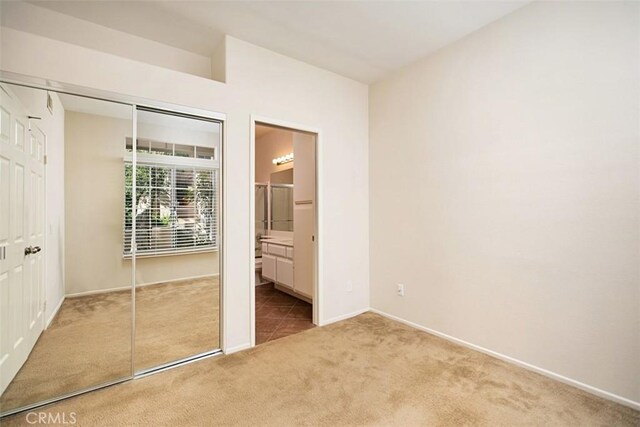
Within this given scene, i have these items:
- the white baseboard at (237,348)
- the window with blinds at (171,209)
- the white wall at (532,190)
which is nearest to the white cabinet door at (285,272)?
the white baseboard at (237,348)

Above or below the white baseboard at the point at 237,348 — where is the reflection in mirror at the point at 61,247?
above

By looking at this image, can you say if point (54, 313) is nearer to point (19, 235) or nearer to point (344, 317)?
point (19, 235)

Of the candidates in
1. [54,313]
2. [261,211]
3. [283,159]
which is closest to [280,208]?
[261,211]

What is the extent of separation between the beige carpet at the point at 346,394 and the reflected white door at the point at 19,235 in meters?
0.47

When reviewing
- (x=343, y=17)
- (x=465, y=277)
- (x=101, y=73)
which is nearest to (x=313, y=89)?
(x=343, y=17)

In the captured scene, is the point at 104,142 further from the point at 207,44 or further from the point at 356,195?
the point at 356,195

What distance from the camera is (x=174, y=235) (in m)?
2.52

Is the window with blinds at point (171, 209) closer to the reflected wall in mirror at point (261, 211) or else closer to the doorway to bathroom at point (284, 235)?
the doorway to bathroom at point (284, 235)

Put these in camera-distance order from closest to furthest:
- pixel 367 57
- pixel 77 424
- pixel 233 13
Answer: pixel 77 424
pixel 233 13
pixel 367 57

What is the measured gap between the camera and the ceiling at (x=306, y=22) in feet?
7.54

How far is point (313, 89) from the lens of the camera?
3256 millimetres

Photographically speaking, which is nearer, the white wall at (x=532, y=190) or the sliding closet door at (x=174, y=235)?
the white wall at (x=532, y=190)

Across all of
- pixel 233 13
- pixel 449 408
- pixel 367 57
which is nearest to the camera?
pixel 449 408

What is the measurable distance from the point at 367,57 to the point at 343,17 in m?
0.69
